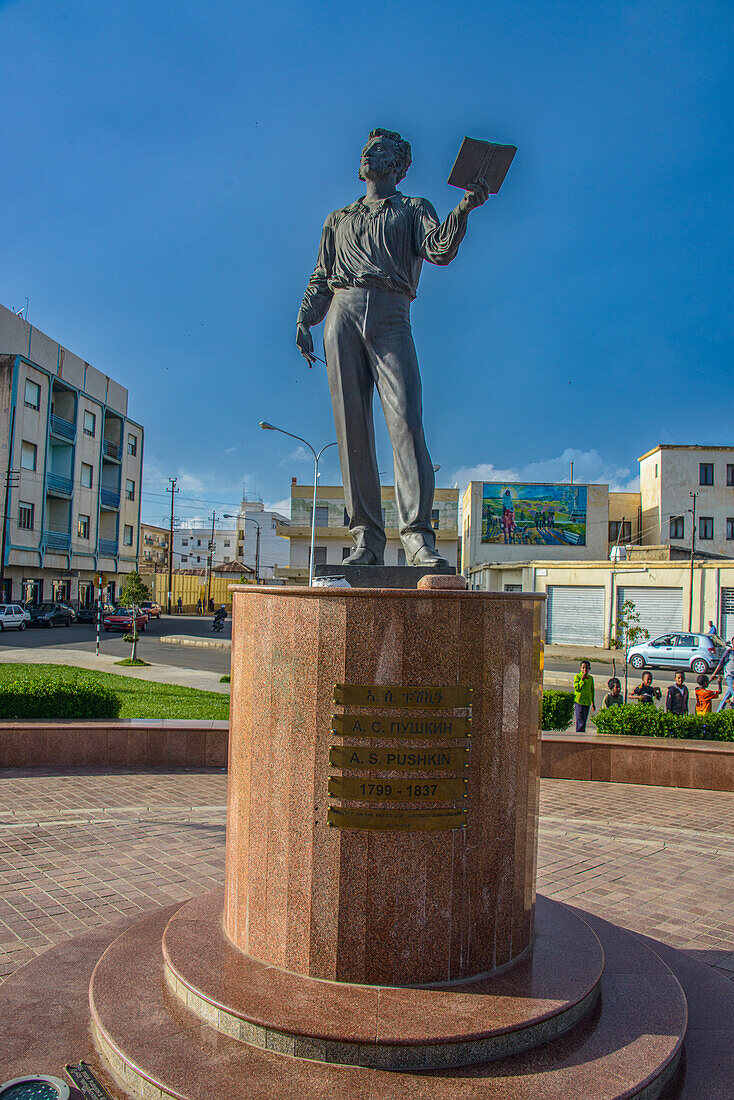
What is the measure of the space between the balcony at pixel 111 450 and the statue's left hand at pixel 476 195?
46.6 m

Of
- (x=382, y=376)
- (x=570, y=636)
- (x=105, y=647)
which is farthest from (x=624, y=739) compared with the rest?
(x=570, y=636)

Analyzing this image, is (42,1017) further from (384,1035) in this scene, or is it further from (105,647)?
(105,647)

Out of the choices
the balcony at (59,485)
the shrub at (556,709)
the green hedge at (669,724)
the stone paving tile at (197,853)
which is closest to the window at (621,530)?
the balcony at (59,485)

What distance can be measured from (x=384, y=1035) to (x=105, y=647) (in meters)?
23.2

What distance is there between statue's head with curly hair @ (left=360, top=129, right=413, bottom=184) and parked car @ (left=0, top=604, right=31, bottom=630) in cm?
3066

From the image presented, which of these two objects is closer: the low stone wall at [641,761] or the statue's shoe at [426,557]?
the statue's shoe at [426,557]

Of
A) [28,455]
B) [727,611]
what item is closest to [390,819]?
[727,611]

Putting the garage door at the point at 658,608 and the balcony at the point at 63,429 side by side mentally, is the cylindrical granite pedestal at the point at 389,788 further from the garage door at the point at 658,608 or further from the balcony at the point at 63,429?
the balcony at the point at 63,429

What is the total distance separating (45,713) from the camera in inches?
347

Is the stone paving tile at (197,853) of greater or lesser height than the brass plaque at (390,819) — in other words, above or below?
below

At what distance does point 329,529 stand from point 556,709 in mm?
29196

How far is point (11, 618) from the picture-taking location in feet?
103

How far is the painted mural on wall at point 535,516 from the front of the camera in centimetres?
4369

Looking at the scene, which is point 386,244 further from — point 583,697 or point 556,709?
point 583,697
